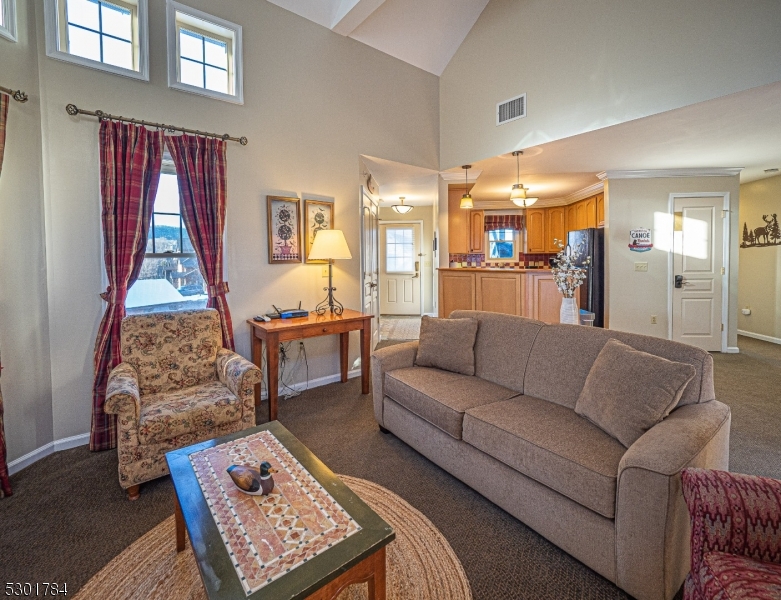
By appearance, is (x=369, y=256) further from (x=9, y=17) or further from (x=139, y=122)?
(x=9, y=17)

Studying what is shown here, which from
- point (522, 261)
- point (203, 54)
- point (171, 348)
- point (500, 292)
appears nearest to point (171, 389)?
point (171, 348)

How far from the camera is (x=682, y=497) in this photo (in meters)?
1.26

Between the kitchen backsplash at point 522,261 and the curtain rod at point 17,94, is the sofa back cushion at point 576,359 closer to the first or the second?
the curtain rod at point 17,94

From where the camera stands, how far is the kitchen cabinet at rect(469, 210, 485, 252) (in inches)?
298

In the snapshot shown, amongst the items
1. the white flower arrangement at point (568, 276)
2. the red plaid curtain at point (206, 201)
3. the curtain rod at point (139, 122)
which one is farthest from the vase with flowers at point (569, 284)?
the curtain rod at point (139, 122)

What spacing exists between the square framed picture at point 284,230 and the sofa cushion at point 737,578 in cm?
333

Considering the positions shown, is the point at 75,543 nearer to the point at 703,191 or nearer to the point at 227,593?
the point at 227,593

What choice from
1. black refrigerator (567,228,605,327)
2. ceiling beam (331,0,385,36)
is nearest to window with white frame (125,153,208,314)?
ceiling beam (331,0,385,36)

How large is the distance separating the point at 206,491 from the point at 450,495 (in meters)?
1.27

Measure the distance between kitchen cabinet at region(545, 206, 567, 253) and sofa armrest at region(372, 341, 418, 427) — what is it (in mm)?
5640

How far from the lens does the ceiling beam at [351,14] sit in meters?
3.36

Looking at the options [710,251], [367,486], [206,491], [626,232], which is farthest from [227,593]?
[710,251]

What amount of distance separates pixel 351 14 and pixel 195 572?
4.30 metres

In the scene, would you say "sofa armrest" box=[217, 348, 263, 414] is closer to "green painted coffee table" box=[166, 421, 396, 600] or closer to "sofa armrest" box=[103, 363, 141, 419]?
"sofa armrest" box=[103, 363, 141, 419]
